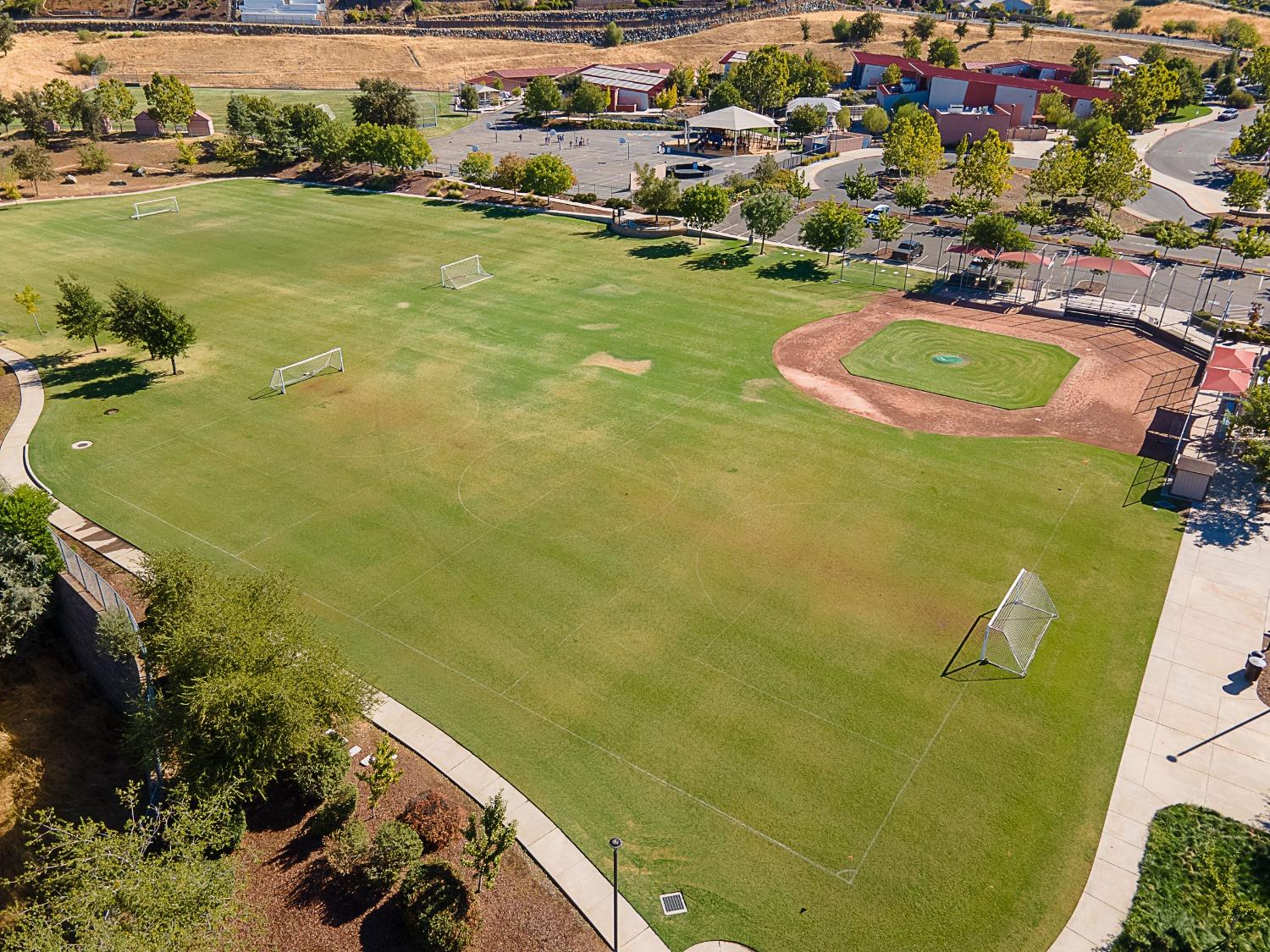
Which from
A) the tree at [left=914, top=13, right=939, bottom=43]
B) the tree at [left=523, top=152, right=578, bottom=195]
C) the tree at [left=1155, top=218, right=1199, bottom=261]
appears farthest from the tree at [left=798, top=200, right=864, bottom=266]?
the tree at [left=914, top=13, right=939, bottom=43]

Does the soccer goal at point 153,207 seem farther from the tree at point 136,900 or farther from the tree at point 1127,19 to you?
the tree at point 1127,19

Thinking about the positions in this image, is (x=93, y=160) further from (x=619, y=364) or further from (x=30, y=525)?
(x=30, y=525)

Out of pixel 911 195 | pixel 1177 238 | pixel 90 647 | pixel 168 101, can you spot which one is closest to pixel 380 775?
pixel 90 647

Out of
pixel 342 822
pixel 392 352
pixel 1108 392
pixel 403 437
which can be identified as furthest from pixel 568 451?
pixel 1108 392

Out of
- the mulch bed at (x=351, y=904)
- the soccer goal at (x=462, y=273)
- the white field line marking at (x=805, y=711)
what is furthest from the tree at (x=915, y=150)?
the mulch bed at (x=351, y=904)

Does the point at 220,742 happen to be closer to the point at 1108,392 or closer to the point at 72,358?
the point at 72,358
